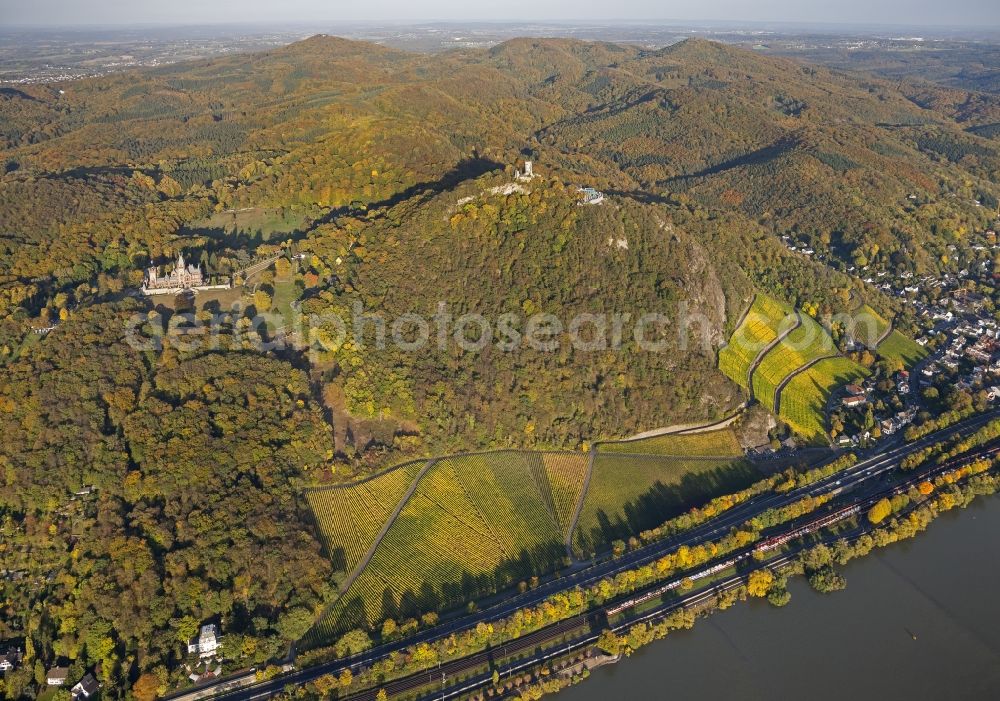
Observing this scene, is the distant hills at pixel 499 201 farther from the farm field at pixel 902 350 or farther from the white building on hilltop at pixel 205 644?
the white building on hilltop at pixel 205 644

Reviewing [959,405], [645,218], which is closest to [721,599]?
[959,405]

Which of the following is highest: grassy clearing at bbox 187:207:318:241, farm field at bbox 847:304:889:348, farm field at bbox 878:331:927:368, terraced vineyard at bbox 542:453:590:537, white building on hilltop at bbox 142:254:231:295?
grassy clearing at bbox 187:207:318:241

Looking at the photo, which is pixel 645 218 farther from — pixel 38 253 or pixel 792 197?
pixel 38 253

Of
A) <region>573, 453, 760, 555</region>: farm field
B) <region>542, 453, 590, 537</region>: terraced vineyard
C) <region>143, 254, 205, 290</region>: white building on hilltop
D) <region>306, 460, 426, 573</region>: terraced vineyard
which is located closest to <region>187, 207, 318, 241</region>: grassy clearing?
<region>143, 254, 205, 290</region>: white building on hilltop

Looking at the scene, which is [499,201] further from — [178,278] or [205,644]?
[205,644]

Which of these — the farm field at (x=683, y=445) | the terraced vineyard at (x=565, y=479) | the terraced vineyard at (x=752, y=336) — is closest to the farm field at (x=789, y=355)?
the terraced vineyard at (x=752, y=336)

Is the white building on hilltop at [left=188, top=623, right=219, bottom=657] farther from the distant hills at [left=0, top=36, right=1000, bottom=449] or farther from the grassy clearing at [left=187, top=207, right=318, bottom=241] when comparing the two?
the grassy clearing at [left=187, top=207, right=318, bottom=241]
